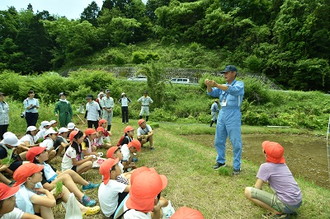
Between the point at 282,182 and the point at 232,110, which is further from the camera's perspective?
the point at 232,110

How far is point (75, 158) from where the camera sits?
4.64m

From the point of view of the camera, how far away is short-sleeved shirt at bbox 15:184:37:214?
2756 millimetres

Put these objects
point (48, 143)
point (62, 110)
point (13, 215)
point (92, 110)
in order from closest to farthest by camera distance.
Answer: point (13, 215)
point (48, 143)
point (92, 110)
point (62, 110)

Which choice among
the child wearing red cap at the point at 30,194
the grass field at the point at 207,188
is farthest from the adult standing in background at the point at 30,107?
the child wearing red cap at the point at 30,194

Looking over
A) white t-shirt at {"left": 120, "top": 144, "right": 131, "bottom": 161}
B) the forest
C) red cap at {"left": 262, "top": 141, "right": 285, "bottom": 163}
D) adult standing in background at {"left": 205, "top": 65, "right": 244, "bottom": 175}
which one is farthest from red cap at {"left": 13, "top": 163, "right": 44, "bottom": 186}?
the forest

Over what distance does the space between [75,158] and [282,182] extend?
351 cm

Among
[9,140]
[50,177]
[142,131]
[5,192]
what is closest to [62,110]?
[142,131]

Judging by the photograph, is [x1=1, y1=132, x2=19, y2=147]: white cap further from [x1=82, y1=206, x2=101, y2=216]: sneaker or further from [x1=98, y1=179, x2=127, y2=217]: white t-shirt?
[x1=98, y1=179, x2=127, y2=217]: white t-shirt

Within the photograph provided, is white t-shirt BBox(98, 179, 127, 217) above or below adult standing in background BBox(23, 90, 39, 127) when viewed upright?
below

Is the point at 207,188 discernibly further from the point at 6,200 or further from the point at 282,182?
the point at 6,200

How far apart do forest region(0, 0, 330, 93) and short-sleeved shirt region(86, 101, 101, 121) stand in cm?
2134

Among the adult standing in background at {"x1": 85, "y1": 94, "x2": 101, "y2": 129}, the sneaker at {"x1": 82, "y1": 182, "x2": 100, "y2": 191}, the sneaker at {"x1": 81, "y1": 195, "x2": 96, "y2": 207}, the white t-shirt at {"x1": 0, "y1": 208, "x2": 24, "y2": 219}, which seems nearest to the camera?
the white t-shirt at {"x1": 0, "y1": 208, "x2": 24, "y2": 219}

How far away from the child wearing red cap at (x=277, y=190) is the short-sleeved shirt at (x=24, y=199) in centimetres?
283

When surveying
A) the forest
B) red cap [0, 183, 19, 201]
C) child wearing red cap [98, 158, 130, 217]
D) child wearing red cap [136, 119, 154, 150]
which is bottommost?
child wearing red cap [136, 119, 154, 150]
